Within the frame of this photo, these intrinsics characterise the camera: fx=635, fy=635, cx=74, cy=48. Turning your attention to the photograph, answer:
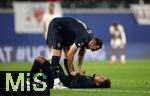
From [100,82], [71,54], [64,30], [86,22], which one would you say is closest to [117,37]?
[86,22]

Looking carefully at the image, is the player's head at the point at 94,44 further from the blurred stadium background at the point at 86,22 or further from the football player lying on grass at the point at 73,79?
the blurred stadium background at the point at 86,22

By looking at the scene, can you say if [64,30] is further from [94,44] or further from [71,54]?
[94,44]

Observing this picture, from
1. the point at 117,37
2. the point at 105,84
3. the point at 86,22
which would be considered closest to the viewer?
the point at 105,84

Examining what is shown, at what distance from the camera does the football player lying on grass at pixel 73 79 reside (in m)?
15.0

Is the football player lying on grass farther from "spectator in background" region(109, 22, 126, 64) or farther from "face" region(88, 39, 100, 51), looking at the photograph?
"spectator in background" region(109, 22, 126, 64)

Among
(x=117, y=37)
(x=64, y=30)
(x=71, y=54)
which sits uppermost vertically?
(x=64, y=30)

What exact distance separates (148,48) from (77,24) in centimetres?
2017

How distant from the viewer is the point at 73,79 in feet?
49.3

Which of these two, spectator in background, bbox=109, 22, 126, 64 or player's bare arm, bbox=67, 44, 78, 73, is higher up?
player's bare arm, bbox=67, 44, 78, 73

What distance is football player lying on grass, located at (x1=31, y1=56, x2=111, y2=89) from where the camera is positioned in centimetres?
1502

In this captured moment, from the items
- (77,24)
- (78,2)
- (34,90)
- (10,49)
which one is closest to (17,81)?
(34,90)

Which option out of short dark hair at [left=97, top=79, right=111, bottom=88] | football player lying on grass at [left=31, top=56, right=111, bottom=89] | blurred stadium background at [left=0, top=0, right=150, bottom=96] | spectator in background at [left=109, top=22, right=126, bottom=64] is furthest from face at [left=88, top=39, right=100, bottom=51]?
spectator in background at [left=109, top=22, right=126, bottom=64]

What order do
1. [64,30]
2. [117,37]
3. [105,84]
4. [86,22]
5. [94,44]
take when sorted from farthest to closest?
[86,22] → [117,37] → [64,30] → [105,84] → [94,44]

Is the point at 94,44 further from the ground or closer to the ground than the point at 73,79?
further from the ground
